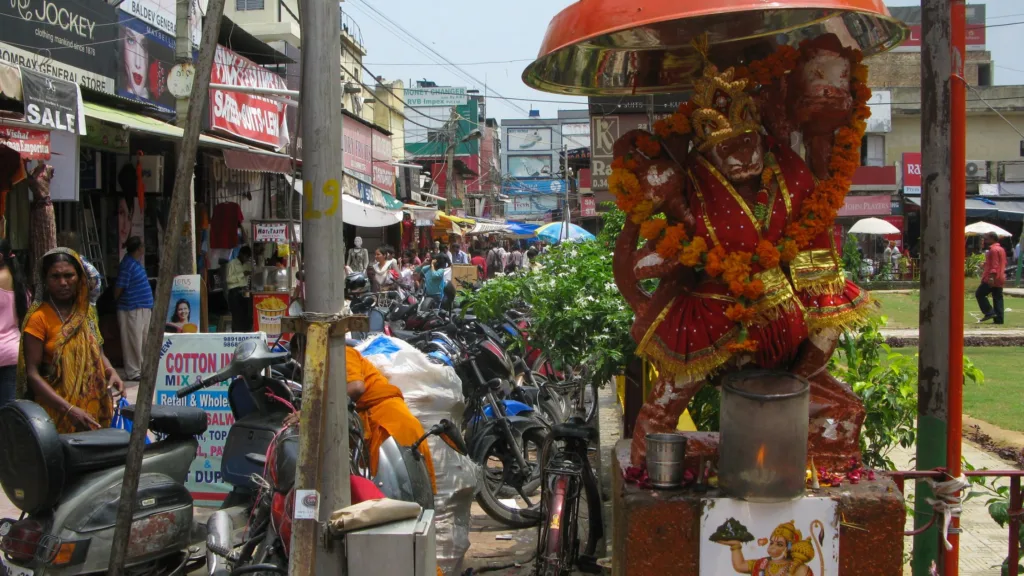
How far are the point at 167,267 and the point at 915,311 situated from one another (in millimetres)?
20335

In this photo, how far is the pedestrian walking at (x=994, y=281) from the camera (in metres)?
16.8

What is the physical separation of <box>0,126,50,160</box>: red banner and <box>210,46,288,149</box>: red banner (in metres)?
4.08

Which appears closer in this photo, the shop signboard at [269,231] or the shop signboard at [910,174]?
the shop signboard at [269,231]

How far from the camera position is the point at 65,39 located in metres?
9.35

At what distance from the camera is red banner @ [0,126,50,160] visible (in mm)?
6742

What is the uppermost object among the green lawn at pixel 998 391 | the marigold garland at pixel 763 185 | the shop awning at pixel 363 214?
the shop awning at pixel 363 214

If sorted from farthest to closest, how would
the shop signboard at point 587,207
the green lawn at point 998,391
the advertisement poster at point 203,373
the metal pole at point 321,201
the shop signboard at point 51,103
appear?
the shop signboard at point 587,207 → the green lawn at point 998,391 → the shop signboard at point 51,103 → the advertisement poster at point 203,373 → the metal pole at point 321,201

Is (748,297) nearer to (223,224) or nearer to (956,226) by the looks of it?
(956,226)

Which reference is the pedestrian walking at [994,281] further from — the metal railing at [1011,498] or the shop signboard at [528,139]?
the shop signboard at [528,139]

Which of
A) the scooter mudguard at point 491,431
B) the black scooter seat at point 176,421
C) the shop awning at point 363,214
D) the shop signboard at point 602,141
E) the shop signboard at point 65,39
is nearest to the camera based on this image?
the black scooter seat at point 176,421

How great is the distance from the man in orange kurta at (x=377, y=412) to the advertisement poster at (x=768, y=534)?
184cm

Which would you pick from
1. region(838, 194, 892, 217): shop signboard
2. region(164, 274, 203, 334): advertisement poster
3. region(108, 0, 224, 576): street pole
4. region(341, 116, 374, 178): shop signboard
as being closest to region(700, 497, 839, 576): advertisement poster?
region(108, 0, 224, 576): street pole

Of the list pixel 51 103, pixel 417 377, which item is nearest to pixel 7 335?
pixel 51 103

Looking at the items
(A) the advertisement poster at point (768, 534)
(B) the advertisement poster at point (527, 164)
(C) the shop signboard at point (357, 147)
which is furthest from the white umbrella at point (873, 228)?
(B) the advertisement poster at point (527, 164)
